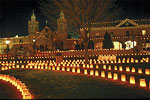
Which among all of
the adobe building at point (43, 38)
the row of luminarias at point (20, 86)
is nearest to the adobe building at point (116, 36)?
the adobe building at point (43, 38)

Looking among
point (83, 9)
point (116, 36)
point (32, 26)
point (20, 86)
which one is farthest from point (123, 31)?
point (20, 86)

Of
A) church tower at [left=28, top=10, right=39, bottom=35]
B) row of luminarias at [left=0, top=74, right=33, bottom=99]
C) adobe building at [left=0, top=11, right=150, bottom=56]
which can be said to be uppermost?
church tower at [left=28, top=10, right=39, bottom=35]

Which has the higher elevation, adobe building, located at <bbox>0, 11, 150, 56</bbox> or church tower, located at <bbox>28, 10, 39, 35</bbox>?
church tower, located at <bbox>28, 10, 39, 35</bbox>

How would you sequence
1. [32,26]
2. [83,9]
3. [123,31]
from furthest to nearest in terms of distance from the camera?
[32,26], [123,31], [83,9]

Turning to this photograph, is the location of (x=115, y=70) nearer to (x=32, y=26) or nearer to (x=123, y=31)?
(x=123, y=31)

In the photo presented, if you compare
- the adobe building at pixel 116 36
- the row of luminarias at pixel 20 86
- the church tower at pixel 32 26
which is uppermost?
the church tower at pixel 32 26

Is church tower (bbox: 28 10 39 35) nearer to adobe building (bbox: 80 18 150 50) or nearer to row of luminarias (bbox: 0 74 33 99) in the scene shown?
adobe building (bbox: 80 18 150 50)

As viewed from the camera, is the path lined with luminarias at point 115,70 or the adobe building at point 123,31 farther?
the adobe building at point 123,31

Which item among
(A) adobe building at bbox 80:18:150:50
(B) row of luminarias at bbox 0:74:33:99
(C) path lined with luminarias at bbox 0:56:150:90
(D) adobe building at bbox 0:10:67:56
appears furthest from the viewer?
(D) adobe building at bbox 0:10:67:56

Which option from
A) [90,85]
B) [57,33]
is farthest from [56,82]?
[57,33]

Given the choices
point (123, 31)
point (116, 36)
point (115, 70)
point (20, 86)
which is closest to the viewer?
point (20, 86)

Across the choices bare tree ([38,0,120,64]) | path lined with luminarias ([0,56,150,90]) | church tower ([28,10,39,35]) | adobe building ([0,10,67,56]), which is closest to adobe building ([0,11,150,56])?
adobe building ([0,10,67,56])

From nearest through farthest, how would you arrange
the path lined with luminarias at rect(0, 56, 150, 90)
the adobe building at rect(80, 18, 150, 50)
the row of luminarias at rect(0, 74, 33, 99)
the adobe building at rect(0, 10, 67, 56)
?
the row of luminarias at rect(0, 74, 33, 99) < the path lined with luminarias at rect(0, 56, 150, 90) < the adobe building at rect(80, 18, 150, 50) < the adobe building at rect(0, 10, 67, 56)

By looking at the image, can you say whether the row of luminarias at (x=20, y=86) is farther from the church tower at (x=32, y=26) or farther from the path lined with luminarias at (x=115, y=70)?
the church tower at (x=32, y=26)
